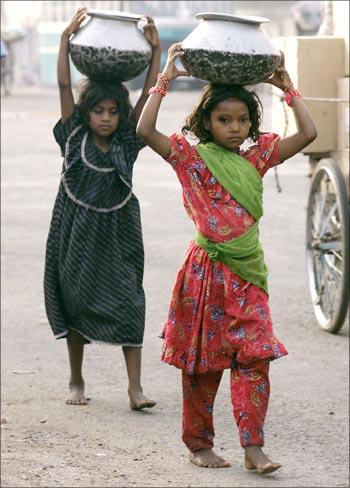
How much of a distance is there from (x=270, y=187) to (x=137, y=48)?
456 inches

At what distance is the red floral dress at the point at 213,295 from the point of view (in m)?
4.45

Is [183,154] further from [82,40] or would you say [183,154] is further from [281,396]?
[281,396]

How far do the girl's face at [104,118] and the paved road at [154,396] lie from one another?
1.23 m

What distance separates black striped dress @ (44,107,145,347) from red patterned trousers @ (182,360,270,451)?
82cm

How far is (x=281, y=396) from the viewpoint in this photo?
23.3ft

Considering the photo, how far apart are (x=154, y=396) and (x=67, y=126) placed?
2107 mm

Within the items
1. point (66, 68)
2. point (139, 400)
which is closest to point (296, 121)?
point (66, 68)

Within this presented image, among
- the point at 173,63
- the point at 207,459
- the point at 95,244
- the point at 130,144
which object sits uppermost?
the point at 173,63

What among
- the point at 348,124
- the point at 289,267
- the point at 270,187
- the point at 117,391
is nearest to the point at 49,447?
the point at 117,391

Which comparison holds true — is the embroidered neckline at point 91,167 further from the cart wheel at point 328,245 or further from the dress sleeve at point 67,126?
the cart wheel at point 328,245

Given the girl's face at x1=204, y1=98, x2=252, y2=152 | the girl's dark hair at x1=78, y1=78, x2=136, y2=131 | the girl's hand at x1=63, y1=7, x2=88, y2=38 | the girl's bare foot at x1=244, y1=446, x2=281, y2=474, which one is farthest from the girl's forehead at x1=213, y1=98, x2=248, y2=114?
the girl's bare foot at x1=244, y1=446, x2=281, y2=474

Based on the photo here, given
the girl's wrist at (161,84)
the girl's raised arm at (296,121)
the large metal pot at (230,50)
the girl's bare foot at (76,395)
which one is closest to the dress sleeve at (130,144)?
the girl's raised arm at (296,121)

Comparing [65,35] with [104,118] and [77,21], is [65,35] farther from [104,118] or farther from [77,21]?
[104,118]

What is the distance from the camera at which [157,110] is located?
4.25 metres
